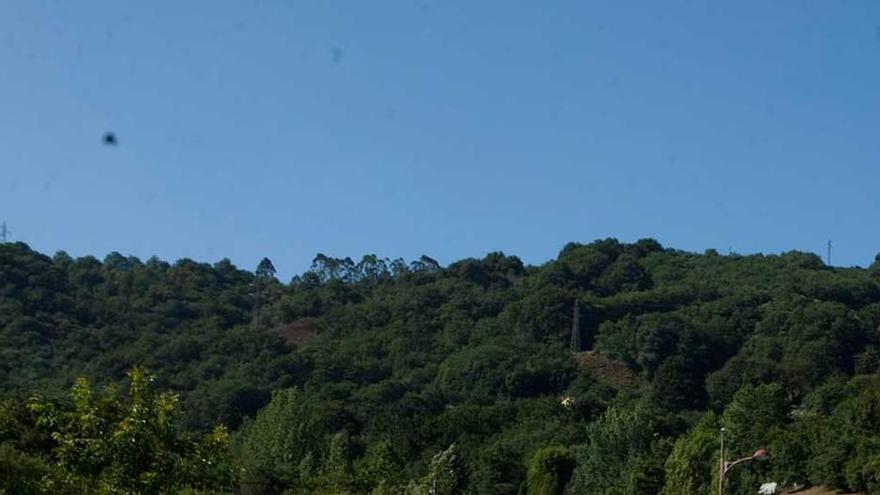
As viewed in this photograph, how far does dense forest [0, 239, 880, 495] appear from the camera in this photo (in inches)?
2416

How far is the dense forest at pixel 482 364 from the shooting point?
201 ft

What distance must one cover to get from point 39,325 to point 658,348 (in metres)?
40.4

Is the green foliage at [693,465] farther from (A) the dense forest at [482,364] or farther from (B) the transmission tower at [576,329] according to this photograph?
(B) the transmission tower at [576,329]

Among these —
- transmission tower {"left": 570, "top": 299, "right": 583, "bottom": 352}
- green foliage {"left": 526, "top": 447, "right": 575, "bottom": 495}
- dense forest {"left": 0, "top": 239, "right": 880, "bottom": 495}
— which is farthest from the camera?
transmission tower {"left": 570, "top": 299, "right": 583, "bottom": 352}

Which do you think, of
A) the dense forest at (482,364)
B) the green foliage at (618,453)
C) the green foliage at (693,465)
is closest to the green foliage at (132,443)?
the dense forest at (482,364)

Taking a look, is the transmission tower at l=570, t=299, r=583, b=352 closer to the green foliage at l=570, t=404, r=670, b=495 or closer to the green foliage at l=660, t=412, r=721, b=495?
the green foliage at l=570, t=404, r=670, b=495

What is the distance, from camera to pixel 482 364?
96.7 meters

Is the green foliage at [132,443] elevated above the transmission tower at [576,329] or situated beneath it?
situated beneath

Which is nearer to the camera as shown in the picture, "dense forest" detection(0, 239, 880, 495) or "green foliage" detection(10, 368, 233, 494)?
"green foliage" detection(10, 368, 233, 494)

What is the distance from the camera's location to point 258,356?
327 feet

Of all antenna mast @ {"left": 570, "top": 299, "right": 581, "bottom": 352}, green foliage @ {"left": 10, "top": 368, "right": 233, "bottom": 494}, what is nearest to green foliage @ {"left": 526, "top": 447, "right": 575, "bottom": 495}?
antenna mast @ {"left": 570, "top": 299, "right": 581, "bottom": 352}

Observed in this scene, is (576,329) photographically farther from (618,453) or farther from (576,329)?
(618,453)

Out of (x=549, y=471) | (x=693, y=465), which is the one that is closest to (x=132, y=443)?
(x=693, y=465)

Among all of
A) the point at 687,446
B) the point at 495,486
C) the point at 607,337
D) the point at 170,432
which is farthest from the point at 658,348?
the point at 170,432
